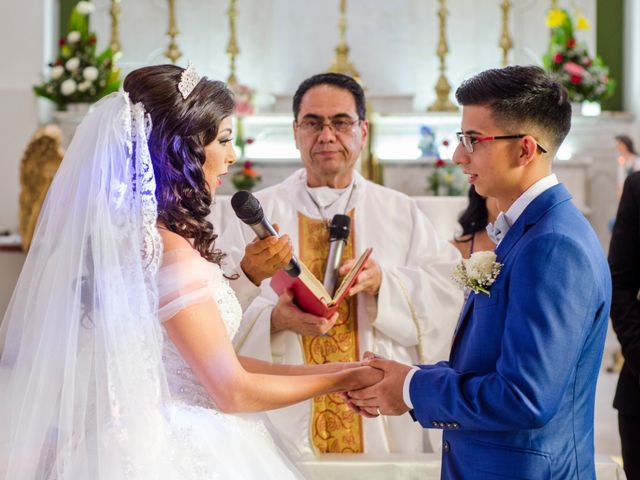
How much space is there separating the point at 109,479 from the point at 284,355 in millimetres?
1588

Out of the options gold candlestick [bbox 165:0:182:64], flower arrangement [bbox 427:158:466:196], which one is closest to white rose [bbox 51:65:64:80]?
gold candlestick [bbox 165:0:182:64]

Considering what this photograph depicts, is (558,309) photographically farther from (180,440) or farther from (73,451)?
(73,451)

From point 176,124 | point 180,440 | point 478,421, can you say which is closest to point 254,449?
point 180,440

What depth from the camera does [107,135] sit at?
2.44m

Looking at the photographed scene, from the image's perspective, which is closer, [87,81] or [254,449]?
[254,449]

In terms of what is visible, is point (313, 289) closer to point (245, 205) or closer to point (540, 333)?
point (245, 205)

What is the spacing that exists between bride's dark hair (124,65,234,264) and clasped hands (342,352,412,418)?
62cm

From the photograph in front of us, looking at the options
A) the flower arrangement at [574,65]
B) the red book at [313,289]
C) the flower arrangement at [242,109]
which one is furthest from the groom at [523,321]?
the flower arrangement at [574,65]

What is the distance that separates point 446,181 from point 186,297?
5.74 meters

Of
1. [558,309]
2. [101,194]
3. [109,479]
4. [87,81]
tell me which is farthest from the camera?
[87,81]

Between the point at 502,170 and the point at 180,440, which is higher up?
the point at 502,170

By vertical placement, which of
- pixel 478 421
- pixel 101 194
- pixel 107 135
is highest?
pixel 107 135

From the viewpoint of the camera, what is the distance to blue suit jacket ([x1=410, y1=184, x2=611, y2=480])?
2.09m

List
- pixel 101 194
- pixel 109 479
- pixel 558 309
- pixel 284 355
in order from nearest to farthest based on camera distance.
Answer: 1. pixel 558 309
2. pixel 109 479
3. pixel 101 194
4. pixel 284 355
